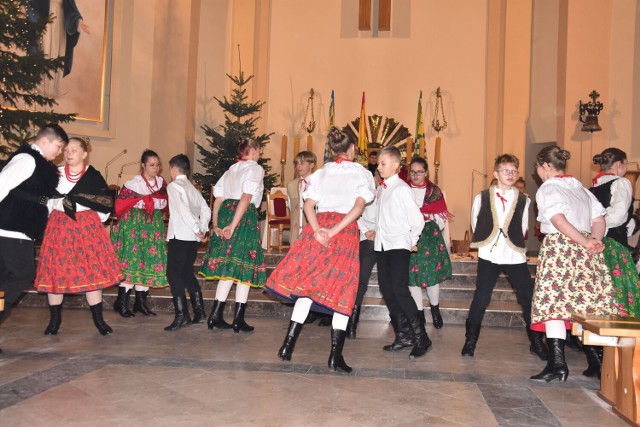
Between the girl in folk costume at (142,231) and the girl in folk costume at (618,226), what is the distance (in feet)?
12.5

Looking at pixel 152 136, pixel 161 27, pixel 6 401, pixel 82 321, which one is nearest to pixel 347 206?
pixel 6 401

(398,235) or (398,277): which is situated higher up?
(398,235)

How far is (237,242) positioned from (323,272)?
5.00 feet

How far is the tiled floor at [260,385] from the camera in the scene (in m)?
2.93

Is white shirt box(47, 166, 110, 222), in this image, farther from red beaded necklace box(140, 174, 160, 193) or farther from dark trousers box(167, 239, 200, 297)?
red beaded necklace box(140, 174, 160, 193)

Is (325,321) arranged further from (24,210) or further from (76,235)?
(24,210)

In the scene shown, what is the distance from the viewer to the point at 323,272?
13.1ft

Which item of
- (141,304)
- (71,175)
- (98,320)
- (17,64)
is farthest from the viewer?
(17,64)

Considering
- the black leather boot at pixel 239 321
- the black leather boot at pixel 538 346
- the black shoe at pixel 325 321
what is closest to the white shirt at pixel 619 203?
the black leather boot at pixel 538 346

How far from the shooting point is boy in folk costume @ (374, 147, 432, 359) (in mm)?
4477

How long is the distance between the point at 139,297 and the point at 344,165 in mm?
3142

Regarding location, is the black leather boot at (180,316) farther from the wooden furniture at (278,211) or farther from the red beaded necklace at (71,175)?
the wooden furniture at (278,211)

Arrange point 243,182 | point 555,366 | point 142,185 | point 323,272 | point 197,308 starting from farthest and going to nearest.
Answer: point 142,185 < point 197,308 < point 243,182 < point 323,272 < point 555,366

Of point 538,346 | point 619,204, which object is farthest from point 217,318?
point 619,204
